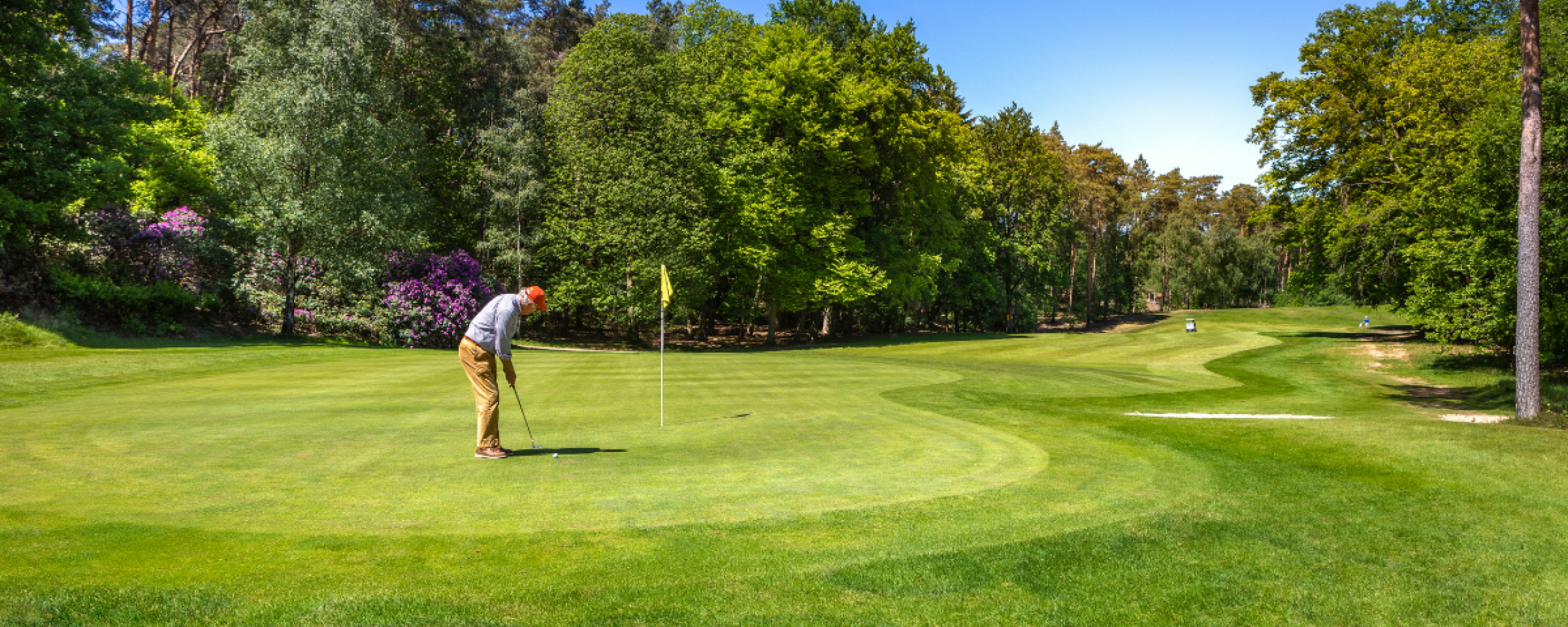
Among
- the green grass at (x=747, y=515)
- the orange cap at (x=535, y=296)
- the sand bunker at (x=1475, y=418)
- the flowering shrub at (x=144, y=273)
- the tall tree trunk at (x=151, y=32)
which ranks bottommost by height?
the sand bunker at (x=1475, y=418)

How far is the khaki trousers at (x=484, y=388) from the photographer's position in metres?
9.73

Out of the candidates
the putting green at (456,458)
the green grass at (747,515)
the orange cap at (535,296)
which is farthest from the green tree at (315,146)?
the orange cap at (535,296)

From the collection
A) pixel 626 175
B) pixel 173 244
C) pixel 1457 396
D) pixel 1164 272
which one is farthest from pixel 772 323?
pixel 1164 272

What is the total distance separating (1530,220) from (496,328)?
19431 mm


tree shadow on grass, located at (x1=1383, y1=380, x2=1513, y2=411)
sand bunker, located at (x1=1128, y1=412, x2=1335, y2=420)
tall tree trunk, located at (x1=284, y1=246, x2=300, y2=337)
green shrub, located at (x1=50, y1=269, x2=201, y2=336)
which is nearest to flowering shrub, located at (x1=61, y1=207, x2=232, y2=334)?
green shrub, located at (x1=50, y1=269, x2=201, y2=336)

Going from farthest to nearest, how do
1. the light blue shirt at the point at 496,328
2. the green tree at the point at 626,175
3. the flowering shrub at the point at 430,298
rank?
1. the green tree at the point at 626,175
2. the flowering shrub at the point at 430,298
3. the light blue shirt at the point at 496,328

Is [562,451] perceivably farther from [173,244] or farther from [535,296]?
[173,244]

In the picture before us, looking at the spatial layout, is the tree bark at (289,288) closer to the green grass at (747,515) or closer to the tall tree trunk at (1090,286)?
the green grass at (747,515)

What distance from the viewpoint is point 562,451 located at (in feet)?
34.4

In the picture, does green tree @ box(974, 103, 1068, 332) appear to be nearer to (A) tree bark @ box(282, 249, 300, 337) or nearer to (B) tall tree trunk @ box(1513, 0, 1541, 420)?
(B) tall tree trunk @ box(1513, 0, 1541, 420)

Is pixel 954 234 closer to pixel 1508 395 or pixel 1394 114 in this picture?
pixel 1394 114

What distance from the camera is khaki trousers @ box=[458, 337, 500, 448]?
973cm

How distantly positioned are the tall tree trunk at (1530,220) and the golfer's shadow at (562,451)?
17.9 metres

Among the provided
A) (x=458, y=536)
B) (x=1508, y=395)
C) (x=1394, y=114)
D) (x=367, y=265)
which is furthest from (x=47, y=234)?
(x=1394, y=114)
